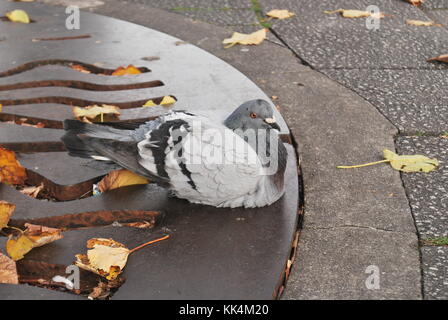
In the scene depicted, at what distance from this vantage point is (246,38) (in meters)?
3.51

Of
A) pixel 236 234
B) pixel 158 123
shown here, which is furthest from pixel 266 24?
pixel 236 234

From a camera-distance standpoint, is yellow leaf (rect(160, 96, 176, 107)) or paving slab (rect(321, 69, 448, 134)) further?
paving slab (rect(321, 69, 448, 134))

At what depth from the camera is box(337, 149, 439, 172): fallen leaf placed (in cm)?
238

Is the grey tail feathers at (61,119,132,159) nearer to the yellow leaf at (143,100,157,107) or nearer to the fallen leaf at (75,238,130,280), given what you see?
the fallen leaf at (75,238,130,280)

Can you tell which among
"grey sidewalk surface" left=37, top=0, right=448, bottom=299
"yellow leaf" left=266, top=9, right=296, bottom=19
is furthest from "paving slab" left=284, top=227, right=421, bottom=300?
"yellow leaf" left=266, top=9, right=296, bottom=19

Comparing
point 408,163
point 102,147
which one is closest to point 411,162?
point 408,163

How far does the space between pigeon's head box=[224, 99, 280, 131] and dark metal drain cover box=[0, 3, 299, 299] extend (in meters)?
0.11

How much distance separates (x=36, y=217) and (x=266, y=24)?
7.92ft

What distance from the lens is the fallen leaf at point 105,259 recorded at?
1.68 m

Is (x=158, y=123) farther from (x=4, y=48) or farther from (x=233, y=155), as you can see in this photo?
(x=4, y=48)

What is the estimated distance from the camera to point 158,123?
2023mm

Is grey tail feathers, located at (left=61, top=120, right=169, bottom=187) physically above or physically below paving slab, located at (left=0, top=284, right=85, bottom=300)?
above

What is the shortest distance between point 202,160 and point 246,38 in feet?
5.91

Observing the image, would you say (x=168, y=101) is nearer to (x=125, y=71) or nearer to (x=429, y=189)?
(x=125, y=71)
